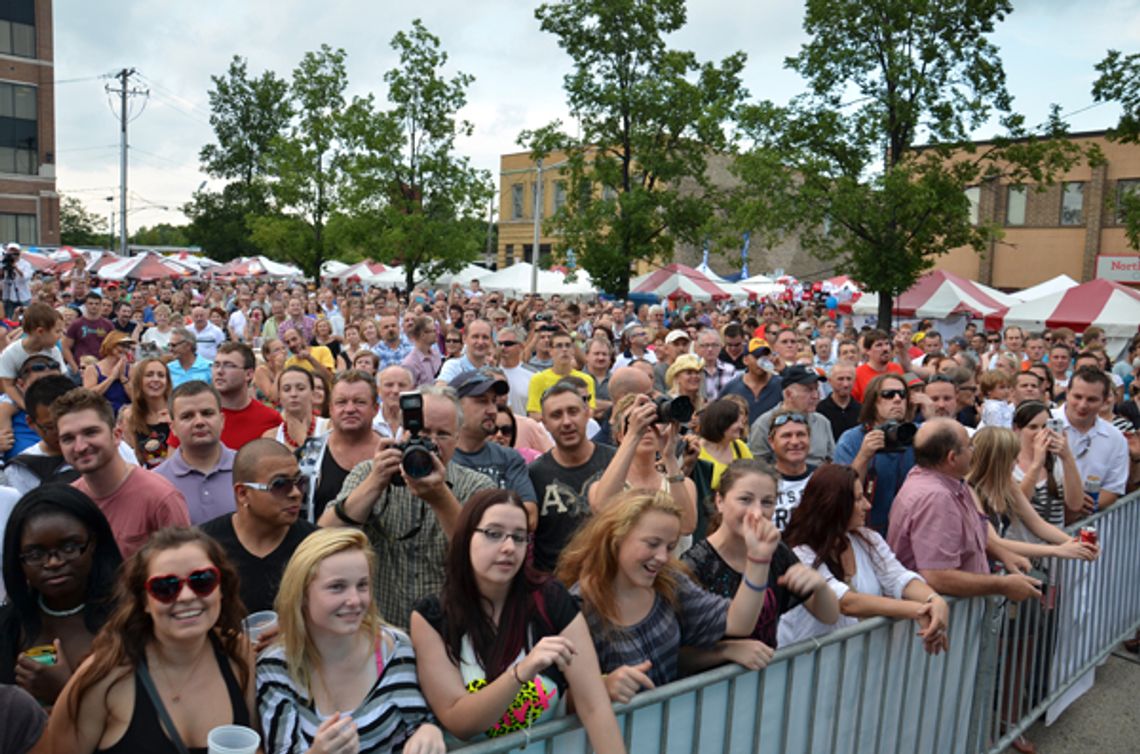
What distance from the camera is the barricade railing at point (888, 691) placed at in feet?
9.02

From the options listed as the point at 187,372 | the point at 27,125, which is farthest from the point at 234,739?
the point at 27,125

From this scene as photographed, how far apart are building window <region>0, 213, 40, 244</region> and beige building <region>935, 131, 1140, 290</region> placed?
49463 millimetres

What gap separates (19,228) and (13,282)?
44.8 m

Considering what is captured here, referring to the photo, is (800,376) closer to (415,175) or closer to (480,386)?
(480,386)

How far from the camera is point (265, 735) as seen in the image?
2369mm

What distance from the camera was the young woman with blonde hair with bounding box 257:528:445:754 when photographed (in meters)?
2.36

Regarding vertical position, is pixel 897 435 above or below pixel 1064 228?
below

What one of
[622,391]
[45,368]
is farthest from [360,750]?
[45,368]

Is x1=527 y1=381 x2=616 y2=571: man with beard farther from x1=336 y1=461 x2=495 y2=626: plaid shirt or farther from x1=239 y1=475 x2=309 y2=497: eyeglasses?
x1=239 y1=475 x2=309 y2=497: eyeglasses

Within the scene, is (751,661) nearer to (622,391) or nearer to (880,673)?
(880,673)

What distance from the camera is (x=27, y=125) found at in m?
51.1

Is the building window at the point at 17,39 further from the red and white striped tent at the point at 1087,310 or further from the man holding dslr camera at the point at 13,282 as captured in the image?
the red and white striped tent at the point at 1087,310

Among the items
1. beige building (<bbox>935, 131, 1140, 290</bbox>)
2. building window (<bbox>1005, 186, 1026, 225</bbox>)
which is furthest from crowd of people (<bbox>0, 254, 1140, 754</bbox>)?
building window (<bbox>1005, 186, 1026, 225</bbox>)

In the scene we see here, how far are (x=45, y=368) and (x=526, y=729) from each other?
4268mm
